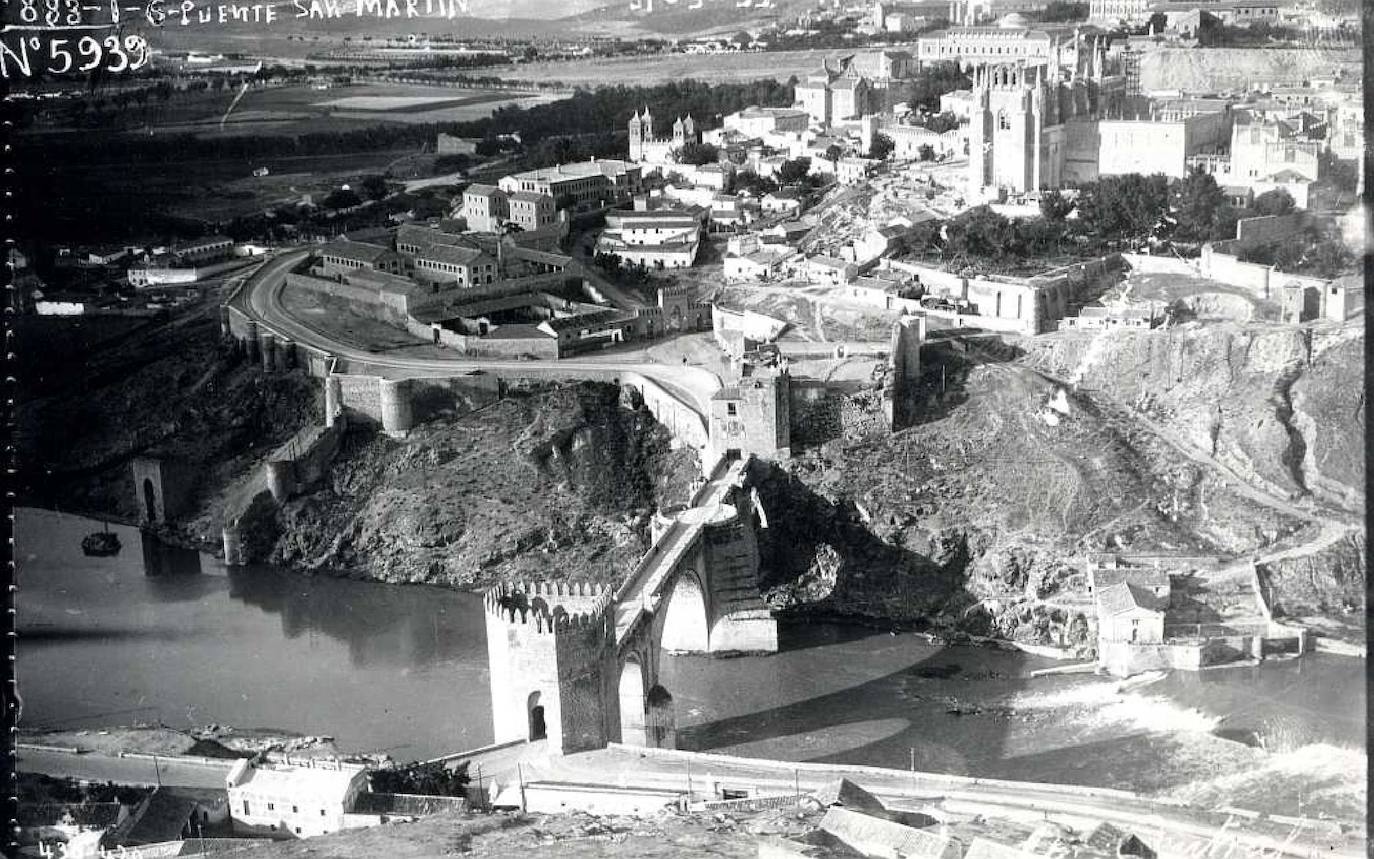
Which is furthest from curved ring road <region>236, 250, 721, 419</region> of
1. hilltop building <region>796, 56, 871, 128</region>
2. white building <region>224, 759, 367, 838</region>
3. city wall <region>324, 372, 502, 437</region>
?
hilltop building <region>796, 56, 871, 128</region>

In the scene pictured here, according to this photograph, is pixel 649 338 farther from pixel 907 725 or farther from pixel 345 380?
pixel 907 725

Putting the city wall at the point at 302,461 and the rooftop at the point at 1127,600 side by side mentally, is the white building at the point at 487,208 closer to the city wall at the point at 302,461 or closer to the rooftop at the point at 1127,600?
the city wall at the point at 302,461

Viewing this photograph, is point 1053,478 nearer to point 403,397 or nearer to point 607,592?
point 607,592

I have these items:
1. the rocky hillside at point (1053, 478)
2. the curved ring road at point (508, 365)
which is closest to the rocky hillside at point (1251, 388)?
the rocky hillside at point (1053, 478)

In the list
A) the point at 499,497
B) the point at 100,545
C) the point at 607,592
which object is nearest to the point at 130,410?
the point at 100,545

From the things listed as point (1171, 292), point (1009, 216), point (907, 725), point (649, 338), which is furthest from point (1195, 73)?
point (907, 725)

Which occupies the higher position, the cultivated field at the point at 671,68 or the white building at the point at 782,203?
the cultivated field at the point at 671,68
